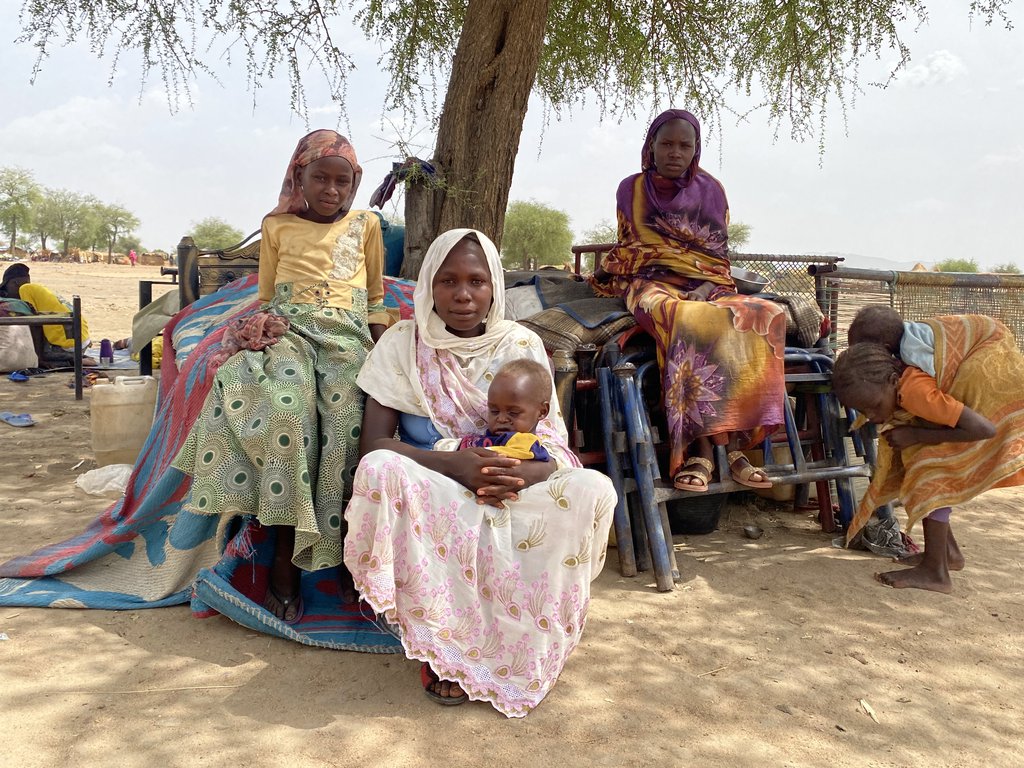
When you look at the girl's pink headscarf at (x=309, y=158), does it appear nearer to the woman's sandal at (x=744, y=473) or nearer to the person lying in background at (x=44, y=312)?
the woman's sandal at (x=744, y=473)

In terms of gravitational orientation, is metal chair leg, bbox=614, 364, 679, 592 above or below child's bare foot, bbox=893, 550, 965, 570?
above

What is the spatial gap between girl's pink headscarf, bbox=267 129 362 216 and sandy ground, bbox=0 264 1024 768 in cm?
190

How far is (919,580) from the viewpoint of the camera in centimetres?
389

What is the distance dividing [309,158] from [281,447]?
1.40m

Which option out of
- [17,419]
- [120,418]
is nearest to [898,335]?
[120,418]

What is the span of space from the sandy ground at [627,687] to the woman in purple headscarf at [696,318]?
68cm

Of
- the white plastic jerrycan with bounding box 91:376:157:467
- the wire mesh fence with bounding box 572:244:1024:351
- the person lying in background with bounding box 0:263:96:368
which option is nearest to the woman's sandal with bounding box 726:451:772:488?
the wire mesh fence with bounding box 572:244:1024:351

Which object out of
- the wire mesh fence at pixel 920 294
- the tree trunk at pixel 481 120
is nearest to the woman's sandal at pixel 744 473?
the wire mesh fence at pixel 920 294

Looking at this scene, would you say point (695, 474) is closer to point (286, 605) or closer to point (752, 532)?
point (752, 532)

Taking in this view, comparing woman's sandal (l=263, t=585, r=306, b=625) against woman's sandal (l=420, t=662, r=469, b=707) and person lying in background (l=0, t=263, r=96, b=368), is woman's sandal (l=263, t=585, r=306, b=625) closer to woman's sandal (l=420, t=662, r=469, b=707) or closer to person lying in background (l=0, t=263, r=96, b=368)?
woman's sandal (l=420, t=662, r=469, b=707)

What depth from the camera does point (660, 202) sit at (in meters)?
4.59

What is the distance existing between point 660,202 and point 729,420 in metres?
1.35

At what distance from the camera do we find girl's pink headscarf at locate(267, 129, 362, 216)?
12.2ft

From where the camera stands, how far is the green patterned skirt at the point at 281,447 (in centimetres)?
313
